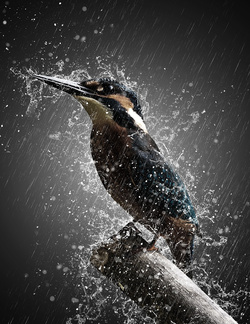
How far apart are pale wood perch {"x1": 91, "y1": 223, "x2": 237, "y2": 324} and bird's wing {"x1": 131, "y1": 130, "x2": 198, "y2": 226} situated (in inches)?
7.8

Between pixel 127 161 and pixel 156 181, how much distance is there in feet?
0.54

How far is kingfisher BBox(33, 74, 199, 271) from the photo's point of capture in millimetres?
1405

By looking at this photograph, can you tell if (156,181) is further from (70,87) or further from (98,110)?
(70,87)

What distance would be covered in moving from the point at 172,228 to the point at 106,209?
2.53m

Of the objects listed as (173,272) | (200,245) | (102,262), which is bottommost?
(200,245)

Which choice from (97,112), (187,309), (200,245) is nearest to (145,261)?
(187,309)

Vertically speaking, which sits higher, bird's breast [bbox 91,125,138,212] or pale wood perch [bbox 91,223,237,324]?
bird's breast [bbox 91,125,138,212]

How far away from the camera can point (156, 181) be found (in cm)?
146

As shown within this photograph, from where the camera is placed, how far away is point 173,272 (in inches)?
51.3

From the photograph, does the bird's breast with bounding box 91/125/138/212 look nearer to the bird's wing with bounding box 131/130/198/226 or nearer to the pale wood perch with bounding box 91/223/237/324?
the bird's wing with bounding box 131/130/198/226

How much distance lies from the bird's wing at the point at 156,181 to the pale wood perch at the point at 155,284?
0.20 meters

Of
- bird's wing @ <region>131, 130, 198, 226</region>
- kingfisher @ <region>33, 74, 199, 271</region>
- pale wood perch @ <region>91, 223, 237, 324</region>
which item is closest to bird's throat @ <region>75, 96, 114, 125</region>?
kingfisher @ <region>33, 74, 199, 271</region>

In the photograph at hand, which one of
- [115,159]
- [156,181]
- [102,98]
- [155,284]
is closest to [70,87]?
[102,98]

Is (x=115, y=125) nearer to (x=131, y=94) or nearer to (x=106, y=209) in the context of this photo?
(x=131, y=94)
